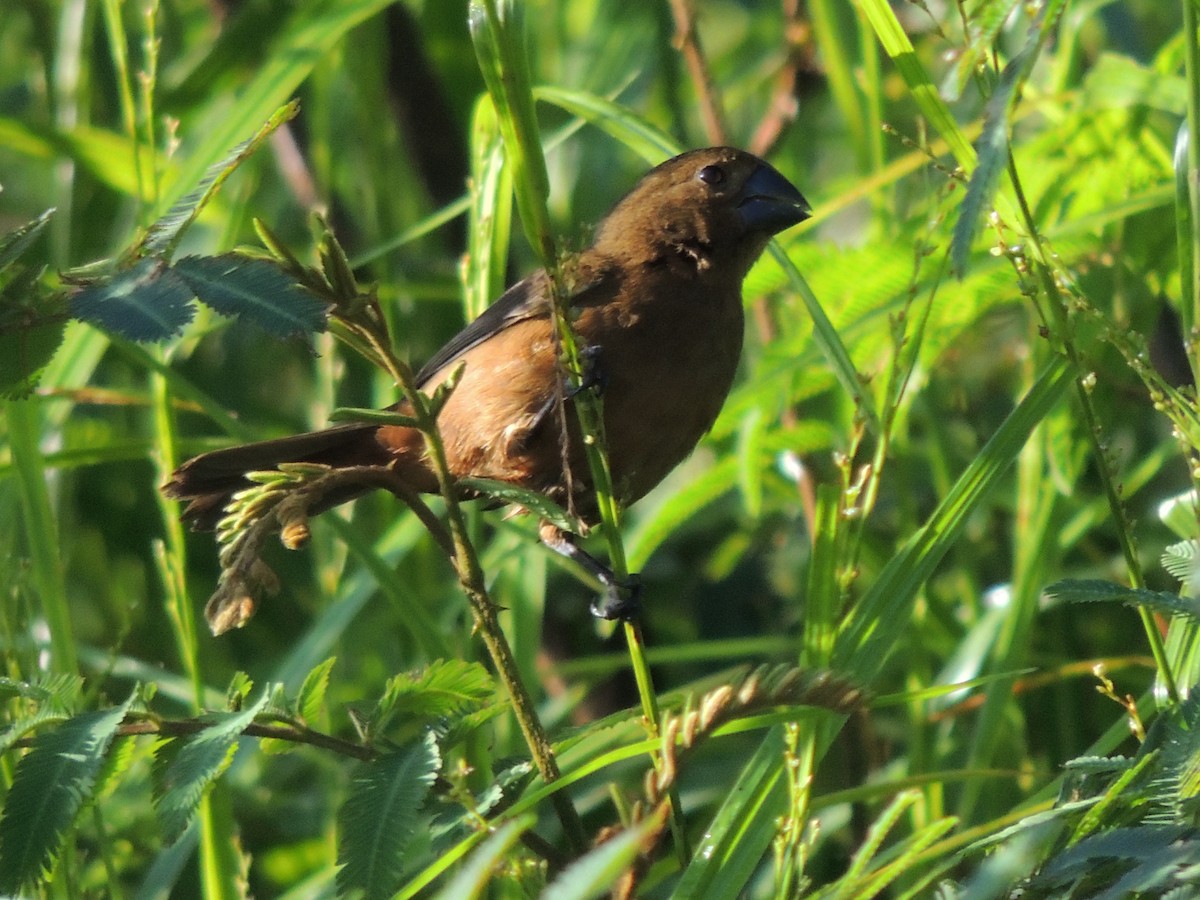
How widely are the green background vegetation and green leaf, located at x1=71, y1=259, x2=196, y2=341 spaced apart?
0.5 inches

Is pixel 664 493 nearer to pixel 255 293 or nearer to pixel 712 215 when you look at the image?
pixel 712 215

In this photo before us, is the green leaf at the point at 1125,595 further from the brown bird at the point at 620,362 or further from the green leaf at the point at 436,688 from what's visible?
the brown bird at the point at 620,362

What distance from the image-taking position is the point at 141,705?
1646 millimetres

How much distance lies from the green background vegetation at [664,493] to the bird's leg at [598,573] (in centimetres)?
26

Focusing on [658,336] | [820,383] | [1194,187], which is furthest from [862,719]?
[1194,187]

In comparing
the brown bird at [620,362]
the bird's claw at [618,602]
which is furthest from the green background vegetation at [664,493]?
the bird's claw at [618,602]

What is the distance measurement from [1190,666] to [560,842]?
1.86 metres

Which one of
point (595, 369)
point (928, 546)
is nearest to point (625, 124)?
point (595, 369)

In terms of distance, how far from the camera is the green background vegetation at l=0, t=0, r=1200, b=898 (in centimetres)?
166

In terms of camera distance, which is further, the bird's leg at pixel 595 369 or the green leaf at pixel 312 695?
the bird's leg at pixel 595 369

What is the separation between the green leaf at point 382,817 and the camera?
1525 mm

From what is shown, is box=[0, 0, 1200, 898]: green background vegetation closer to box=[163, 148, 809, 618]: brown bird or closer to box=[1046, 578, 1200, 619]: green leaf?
box=[1046, 578, 1200, 619]: green leaf

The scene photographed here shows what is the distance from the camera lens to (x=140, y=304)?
1.59 meters

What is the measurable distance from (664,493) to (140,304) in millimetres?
2508
